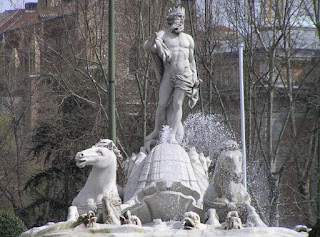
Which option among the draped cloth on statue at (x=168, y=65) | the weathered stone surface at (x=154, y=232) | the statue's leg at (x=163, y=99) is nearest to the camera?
the weathered stone surface at (x=154, y=232)

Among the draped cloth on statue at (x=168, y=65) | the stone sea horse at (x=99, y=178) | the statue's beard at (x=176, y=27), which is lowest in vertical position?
the stone sea horse at (x=99, y=178)

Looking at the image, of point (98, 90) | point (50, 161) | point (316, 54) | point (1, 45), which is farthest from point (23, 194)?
point (316, 54)

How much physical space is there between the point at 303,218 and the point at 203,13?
728 cm

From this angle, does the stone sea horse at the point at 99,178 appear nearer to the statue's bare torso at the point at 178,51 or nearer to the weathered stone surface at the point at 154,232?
the weathered stone surface at the point at 154,232

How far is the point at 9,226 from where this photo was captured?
58.9 ft

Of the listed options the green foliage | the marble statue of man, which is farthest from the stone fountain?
the green foliage

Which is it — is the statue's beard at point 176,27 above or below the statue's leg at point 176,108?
above

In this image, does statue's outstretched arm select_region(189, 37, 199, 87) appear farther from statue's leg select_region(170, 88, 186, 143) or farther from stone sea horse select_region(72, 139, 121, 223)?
stone sea horse select_region(72, 139, 121, 223)

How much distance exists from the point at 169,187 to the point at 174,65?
2938mm

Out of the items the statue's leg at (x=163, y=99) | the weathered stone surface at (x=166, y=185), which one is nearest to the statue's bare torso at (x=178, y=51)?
the statue's leg at (x=163, y=99)

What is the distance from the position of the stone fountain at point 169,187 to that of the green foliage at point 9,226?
1.89 meters

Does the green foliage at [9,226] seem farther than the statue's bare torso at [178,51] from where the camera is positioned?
No

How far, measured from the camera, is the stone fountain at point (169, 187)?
45.4 ft

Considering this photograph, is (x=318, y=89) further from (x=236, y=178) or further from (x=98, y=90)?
(x=236, y=178)
